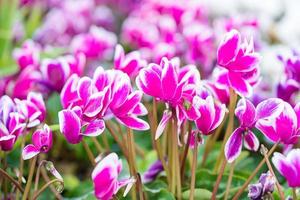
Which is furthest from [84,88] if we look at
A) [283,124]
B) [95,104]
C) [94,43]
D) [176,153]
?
[94,43]

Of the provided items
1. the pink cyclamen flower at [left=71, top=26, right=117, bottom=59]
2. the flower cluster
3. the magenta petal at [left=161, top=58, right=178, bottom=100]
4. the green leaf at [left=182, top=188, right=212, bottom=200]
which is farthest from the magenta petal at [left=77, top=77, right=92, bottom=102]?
the pink cyclamen flower at [left=71, top=26, right=117, bottom=59]

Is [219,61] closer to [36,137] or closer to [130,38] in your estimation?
[36,137]

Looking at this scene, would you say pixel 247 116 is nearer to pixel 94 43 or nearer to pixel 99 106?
pixel 99 106

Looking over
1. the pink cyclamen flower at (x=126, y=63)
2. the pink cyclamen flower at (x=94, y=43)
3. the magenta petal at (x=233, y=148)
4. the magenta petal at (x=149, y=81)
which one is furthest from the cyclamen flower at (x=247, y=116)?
the pink cyclamen flower at (x=94, y=43)

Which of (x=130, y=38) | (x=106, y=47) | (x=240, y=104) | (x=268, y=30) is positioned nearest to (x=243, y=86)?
(x=240, y=104)

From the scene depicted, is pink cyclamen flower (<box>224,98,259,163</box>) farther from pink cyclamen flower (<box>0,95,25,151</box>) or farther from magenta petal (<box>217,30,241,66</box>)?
pink cyclamen flower (<box>0,95,25,151</box>)

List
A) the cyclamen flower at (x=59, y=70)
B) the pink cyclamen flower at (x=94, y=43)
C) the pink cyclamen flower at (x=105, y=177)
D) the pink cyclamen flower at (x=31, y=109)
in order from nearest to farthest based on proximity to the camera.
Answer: the pink cyclamen flower at (x=105, y=177), the pink cyclamen flower at (x=31, y=109), the cyclamen flower at (x=59, y=70), the pink cyclamen flower at (x=94, y=43)

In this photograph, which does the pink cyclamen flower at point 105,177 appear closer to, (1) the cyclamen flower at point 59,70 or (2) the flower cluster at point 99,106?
(2) the flower cluster at point 99,106
